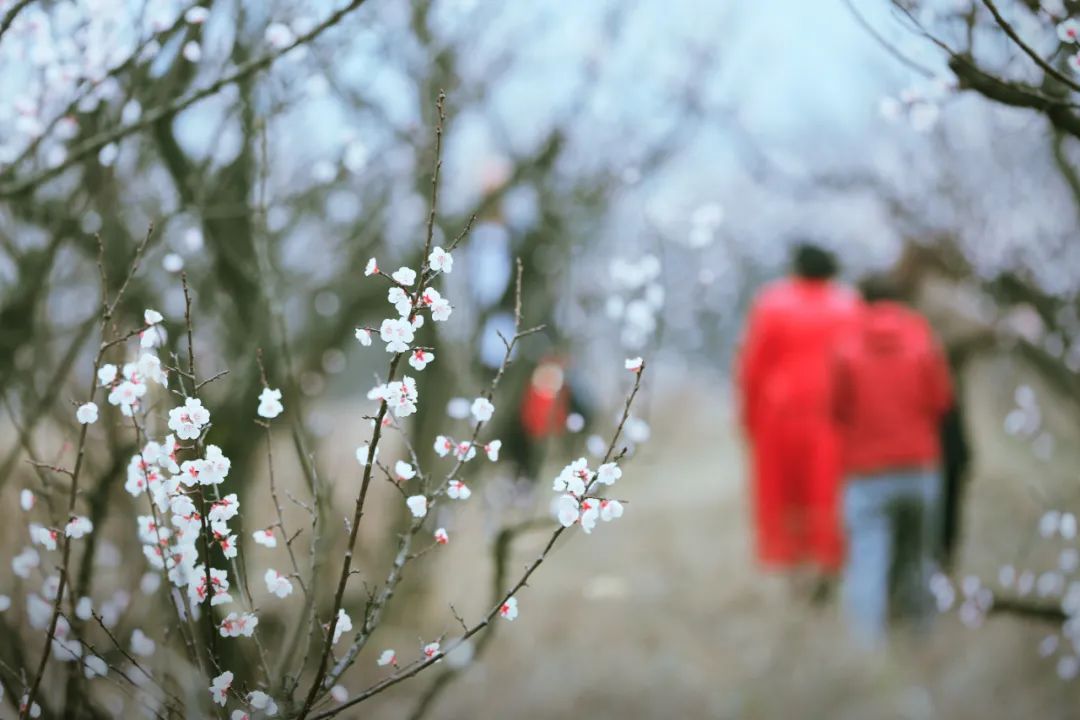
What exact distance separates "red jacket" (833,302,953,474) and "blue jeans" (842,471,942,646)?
91 mm

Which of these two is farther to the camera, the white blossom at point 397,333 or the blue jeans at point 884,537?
the blue jeans at point 884,537

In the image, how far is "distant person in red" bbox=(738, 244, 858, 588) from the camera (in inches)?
193

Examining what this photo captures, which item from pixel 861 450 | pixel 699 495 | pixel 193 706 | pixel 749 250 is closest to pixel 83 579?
pixel 193 706

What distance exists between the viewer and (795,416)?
16.4 ft

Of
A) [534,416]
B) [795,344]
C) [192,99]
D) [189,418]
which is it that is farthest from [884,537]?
[189,418]

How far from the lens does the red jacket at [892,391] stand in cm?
437

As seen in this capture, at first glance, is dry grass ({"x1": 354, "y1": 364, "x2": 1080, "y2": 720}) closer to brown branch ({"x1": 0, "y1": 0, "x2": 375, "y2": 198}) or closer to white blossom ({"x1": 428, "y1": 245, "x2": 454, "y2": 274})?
brown branch ({"x1": 0, "y1": 0, "x2": 375, "y2": 198})

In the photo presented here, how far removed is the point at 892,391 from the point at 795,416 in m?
0.70

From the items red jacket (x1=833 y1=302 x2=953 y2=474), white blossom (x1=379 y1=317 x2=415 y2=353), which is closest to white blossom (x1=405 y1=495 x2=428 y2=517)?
white blossom (x1=379 y1=317 x2=415 y2=353)

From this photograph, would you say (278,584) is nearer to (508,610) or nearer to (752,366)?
(508,610)

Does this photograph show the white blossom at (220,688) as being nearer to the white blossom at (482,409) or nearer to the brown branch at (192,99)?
the white blossom at (482,409)

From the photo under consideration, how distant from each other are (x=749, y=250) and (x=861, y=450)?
38.0 ft

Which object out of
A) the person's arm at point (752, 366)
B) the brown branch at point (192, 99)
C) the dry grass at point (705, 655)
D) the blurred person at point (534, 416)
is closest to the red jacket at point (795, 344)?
the person's arm at point (752, 366)

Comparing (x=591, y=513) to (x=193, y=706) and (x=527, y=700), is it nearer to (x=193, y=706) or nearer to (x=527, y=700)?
(x=193, y=706)
